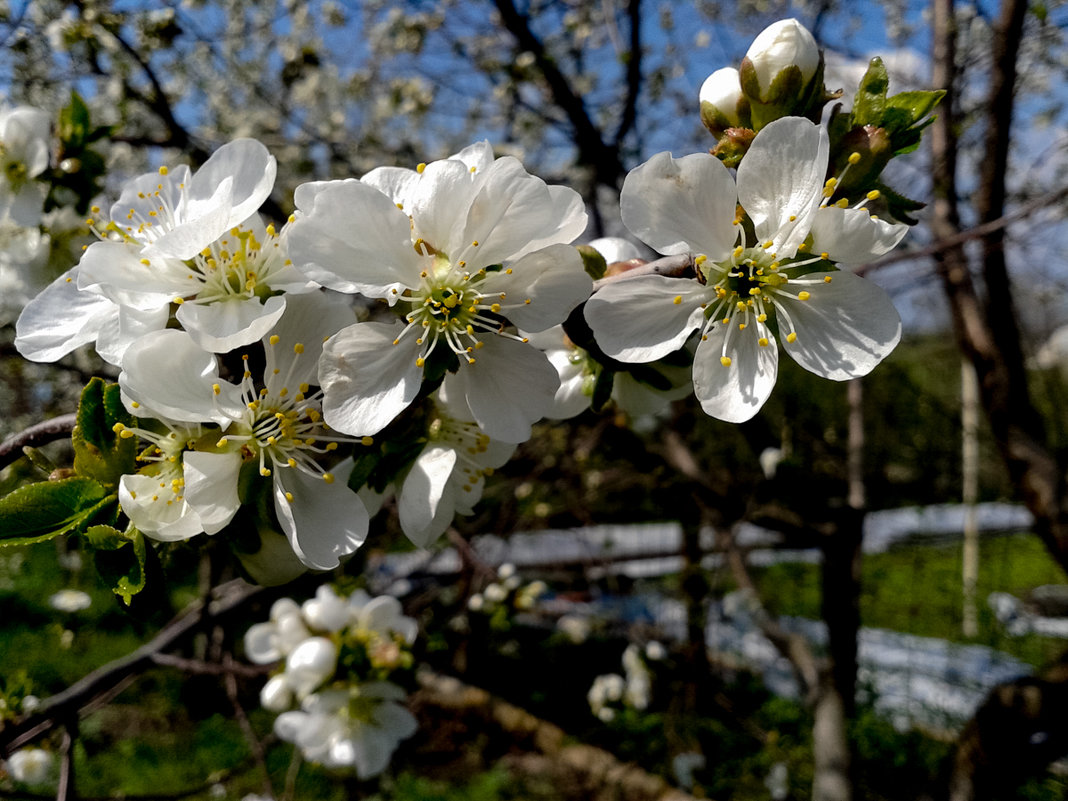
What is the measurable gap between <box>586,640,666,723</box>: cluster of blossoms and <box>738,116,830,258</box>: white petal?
12.1 ft

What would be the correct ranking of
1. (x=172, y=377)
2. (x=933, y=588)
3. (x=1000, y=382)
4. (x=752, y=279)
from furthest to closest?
(x=933, y=588) → (x=1000, y=382) → (x=752, y=279) → (x=172, y=377)

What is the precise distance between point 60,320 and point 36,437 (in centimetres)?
14

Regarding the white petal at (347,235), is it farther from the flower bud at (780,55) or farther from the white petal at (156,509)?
the flower bud at (780,55)

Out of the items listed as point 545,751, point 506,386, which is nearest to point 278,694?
point 506,386

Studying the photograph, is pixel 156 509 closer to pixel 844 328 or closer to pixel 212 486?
pixel 212 486

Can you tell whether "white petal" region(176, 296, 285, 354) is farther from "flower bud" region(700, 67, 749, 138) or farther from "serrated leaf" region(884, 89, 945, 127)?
"serrated leaf" region(884, 89, 945, 127)

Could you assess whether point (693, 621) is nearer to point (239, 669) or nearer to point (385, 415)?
point (239, 669)

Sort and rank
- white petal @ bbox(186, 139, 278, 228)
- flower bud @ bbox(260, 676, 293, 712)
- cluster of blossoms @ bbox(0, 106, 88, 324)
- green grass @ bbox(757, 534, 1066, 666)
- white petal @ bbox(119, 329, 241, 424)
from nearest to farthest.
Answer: white petal @ bbox(119, 329, 241, 424) < white petal @ bbox(186, 139, 278, 228) < cluster of blossoms @ bbox(0, 106, 88, 324) < flower bud @ bbox(260, 676, 293, 712) < green grass @ bbox(757, 534, 1066, 666)

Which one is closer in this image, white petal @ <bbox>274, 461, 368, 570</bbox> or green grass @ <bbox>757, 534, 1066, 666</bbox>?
white petal @ <bbox>274, 461, 368, 570</bbox>

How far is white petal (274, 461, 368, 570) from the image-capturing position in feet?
2.18

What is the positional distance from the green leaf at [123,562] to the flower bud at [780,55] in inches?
30.8

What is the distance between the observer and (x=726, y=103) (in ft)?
2.49

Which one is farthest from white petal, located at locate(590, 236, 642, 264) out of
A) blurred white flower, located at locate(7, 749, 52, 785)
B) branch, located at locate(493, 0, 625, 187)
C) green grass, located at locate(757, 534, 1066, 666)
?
green grass, located at locate(757, 534, 1066, 666)

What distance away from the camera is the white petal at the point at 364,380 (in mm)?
656
